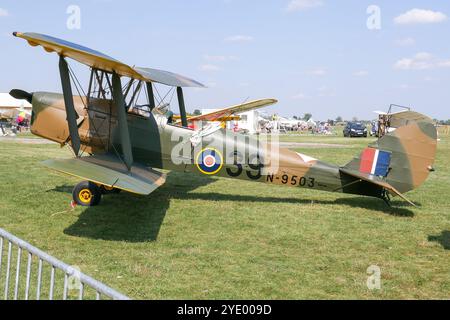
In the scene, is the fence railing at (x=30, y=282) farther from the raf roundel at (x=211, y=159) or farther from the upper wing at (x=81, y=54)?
the raf roundel at (x=211, y=159)

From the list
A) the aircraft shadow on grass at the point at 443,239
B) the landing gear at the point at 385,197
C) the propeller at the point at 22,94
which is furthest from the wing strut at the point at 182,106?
the aircraft shadow on grass at the point at 443,239

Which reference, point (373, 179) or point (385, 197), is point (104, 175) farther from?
point (385, 197)

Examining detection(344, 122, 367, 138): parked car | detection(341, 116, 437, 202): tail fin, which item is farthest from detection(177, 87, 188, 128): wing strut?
detection(344, 122, 367, 138): parked car

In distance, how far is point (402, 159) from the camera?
8750 millimetres

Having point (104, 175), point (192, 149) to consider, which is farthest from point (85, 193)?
point (192, 149)

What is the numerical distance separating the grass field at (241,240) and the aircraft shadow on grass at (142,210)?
0.07 ft

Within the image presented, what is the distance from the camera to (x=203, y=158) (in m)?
9.48

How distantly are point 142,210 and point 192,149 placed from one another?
1866mm

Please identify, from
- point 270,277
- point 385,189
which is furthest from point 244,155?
point 270,277

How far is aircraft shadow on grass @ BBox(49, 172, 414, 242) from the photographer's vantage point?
6891mm

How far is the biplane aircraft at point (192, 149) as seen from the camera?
8.59 m

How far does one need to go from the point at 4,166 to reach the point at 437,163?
17.5 m
